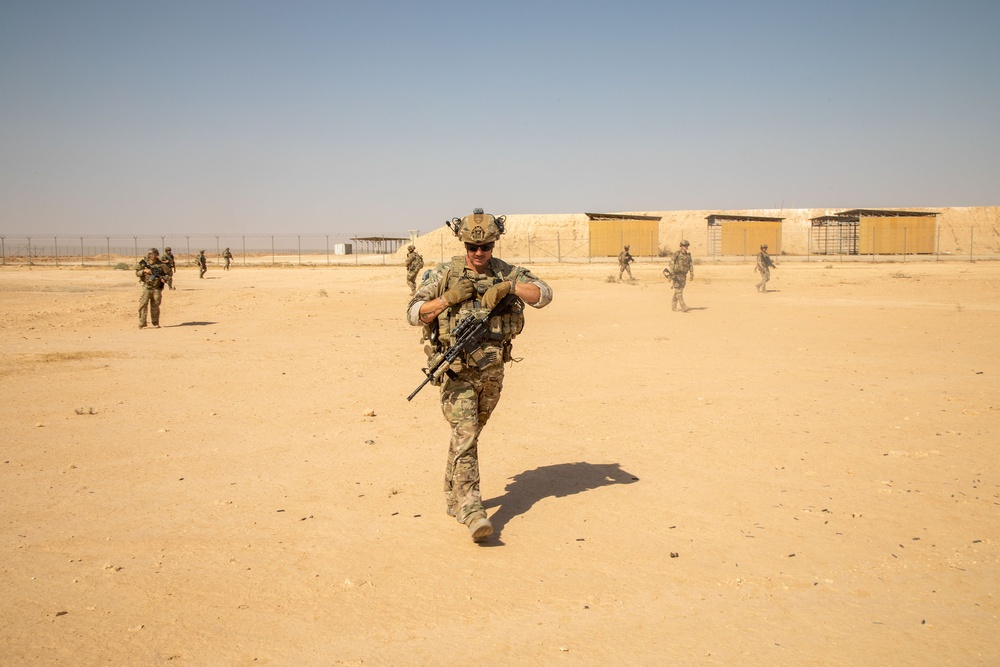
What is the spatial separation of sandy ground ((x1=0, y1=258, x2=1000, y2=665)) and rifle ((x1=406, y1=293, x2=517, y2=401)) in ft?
3.53

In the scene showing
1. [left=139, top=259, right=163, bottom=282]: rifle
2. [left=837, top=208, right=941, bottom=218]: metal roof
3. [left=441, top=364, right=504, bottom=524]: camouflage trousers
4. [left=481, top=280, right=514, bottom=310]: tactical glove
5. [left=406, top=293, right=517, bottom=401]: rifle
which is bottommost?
[left=441, top=364, right=504, bottom=524]: camouflage trousers

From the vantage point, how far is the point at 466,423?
183 inches

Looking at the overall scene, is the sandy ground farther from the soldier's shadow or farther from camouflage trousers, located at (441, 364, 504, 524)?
camouflage trousers, located at (441, 364, 504, 524)

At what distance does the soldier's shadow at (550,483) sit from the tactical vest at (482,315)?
1147 millimetres

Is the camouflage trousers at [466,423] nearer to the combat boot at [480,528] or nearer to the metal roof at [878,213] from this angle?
the combat boot at [480,528]

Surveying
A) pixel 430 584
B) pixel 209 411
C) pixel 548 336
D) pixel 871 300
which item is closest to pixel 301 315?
pixel 548 336

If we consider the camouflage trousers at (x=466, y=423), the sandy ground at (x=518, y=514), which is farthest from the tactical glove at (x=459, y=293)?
the sandy ground at (x=518, y=514)

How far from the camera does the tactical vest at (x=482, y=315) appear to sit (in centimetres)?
464

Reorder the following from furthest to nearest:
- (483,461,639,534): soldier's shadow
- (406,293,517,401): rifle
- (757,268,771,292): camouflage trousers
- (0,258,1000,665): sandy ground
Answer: (757,268,771,292): camouflage trousers, (483,461,639,534): soldier's shadow, (406,293,517,401): rifle, (0,258,1000,665): sandy ground

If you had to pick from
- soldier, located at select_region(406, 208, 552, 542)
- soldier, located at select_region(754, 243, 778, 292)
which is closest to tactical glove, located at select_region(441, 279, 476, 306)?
soldier, located at select_region(406, 208, 552, 542)

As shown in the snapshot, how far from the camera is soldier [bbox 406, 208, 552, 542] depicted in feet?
15.0

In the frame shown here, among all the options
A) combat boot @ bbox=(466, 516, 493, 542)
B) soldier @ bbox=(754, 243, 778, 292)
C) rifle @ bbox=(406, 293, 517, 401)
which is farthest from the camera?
soldier @ bbox=(754, 243, 778, 292)

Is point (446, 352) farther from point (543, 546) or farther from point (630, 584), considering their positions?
point (630, 584)

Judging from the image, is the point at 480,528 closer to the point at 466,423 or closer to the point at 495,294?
the point at 466,423
